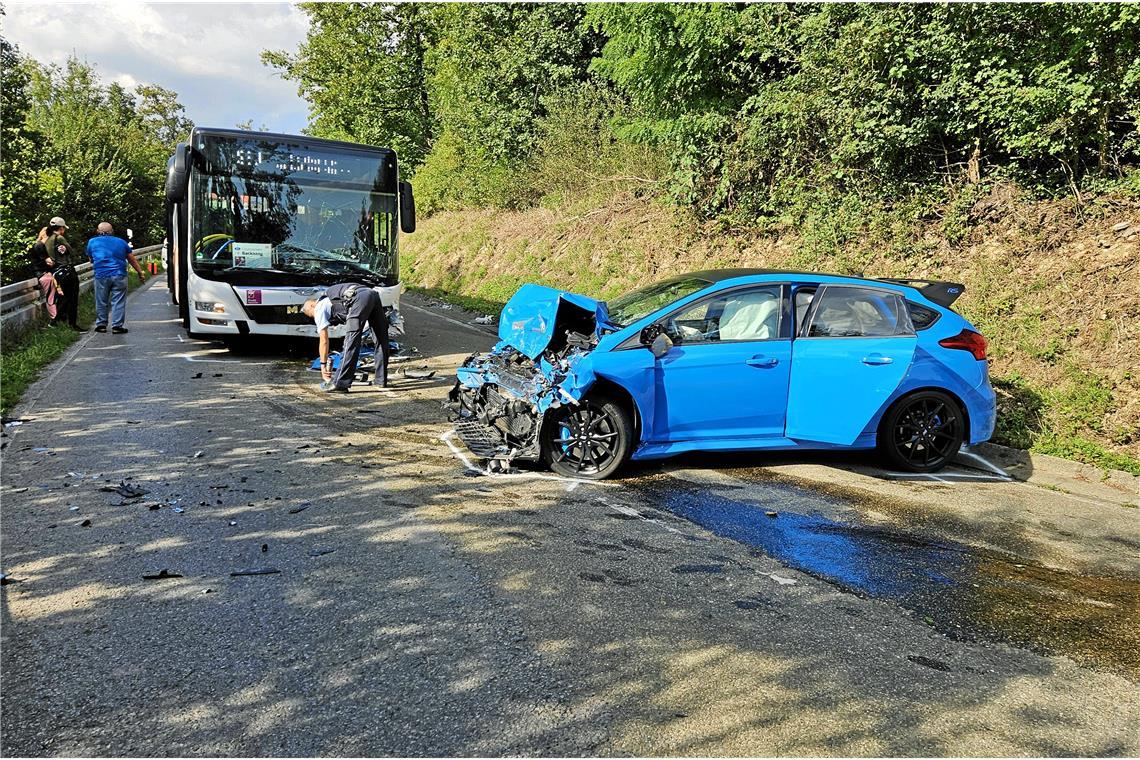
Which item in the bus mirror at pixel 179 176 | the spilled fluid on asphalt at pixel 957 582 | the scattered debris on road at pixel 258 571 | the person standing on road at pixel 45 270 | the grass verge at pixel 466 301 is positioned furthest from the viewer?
the grass verge at pixel 466 301

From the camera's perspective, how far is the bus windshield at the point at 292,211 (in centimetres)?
1120

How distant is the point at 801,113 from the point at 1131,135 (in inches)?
195

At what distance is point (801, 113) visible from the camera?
44.6 ft

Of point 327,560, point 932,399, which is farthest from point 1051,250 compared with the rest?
point 327,560

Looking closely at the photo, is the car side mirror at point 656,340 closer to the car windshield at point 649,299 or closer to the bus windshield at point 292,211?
the car windshield at point 649,299

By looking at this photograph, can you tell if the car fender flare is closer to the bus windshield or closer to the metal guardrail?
the bus windshield

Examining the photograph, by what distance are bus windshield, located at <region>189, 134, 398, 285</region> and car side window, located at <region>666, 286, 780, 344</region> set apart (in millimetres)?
6521

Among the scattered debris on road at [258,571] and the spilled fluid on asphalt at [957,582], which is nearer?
the spilled fluid on asphalt at [957,582]

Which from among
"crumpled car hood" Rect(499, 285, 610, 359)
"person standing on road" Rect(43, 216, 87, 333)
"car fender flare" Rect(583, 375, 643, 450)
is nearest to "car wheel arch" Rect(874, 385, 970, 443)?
"car fender flare" Rect(583, 375, 643, 450)

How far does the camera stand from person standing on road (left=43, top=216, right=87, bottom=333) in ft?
44.1

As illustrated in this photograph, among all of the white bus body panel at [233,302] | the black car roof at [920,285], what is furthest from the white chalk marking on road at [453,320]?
the black car roof at [920,285]

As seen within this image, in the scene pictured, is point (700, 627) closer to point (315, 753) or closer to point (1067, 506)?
point (315, 753)

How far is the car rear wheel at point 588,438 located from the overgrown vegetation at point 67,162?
55.2 ft

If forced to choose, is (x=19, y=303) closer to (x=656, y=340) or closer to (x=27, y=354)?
(x=27, y=354)
